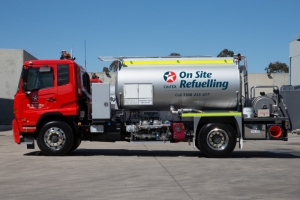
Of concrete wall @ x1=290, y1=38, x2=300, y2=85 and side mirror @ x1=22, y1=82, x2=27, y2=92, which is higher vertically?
concrete wall @ x1=290, y1=38, x2=300, y2=85

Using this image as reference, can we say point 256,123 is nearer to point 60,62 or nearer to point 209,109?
point 209,109

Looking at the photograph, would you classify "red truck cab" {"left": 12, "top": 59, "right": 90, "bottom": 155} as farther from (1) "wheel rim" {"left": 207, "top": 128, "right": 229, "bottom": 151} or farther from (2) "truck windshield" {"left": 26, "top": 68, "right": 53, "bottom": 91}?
(1) "wheel rim" {"left": 207, "top": 128, "right": 229, "bottom": 151}

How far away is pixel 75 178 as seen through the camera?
434 inches

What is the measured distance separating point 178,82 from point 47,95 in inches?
161

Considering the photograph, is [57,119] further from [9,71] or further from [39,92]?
[9,71]

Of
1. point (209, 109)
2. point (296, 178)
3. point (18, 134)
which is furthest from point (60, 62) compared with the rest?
point (296, 178)

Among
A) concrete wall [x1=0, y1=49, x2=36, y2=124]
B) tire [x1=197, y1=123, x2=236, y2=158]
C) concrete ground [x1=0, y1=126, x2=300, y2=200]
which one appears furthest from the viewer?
concrete wall [x1=0, y1=49, x2=36, y2=124]

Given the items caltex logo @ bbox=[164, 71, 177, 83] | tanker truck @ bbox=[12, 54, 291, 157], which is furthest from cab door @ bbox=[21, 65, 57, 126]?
caltex logo @ bbox=[164, 71, 177, 83]

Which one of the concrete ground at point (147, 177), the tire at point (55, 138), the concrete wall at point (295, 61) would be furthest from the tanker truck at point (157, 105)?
the concrete wall at point (295, 61)

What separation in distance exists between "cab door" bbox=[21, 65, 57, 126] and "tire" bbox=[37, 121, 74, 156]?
437 mm

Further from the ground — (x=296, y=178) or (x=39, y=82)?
(x=39, y=82)

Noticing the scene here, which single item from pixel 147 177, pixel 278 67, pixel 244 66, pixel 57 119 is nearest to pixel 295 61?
pixel 278 67

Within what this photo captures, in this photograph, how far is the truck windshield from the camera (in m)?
15.3

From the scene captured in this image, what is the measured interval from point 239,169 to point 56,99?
612 cm
